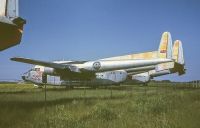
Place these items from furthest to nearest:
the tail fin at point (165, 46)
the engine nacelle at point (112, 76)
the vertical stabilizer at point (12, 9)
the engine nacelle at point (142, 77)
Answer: the engine nacelle at point (142, 77), the tail fin at point (165, 46), the engine nacelle at point (112, 76), the vertical stabilizer at point (12, 9)

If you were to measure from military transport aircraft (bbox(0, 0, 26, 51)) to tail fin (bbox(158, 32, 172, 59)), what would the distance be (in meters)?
32.9

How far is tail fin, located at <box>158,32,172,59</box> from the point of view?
4166 cm

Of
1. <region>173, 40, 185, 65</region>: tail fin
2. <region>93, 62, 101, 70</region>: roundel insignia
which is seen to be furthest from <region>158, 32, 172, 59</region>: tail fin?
<region>93, 62, 101, 70</region>: roundel insignia

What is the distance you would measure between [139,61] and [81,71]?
796cm

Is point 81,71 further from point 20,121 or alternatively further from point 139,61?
point 20,121

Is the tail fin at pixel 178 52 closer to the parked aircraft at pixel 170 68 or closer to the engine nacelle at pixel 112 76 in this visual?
the parked aircraft at pixel 170 68

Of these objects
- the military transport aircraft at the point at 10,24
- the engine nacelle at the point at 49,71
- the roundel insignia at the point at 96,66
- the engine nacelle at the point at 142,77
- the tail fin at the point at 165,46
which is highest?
the tail fin at the point at 165,46

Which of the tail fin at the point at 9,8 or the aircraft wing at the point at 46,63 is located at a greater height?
the tail fin at the point at 9,8

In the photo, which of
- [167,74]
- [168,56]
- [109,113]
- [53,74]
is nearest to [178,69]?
[168,56]

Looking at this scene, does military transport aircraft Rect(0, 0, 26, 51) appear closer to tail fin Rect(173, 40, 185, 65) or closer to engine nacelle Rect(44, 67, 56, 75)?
engine nacelle Rect(44, 67, 56, 75)

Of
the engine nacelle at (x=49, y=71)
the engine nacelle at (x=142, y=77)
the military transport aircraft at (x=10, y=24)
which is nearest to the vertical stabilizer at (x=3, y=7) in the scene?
the military transport aircraft at (x=10, y=24)

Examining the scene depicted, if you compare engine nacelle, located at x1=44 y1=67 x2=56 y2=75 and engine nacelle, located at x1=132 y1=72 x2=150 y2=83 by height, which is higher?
engine nacelle, located at x1=44 y1=67 x2=56 y2=75

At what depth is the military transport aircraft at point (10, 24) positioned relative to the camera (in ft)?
32.5

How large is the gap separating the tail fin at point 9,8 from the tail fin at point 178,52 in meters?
37.2
